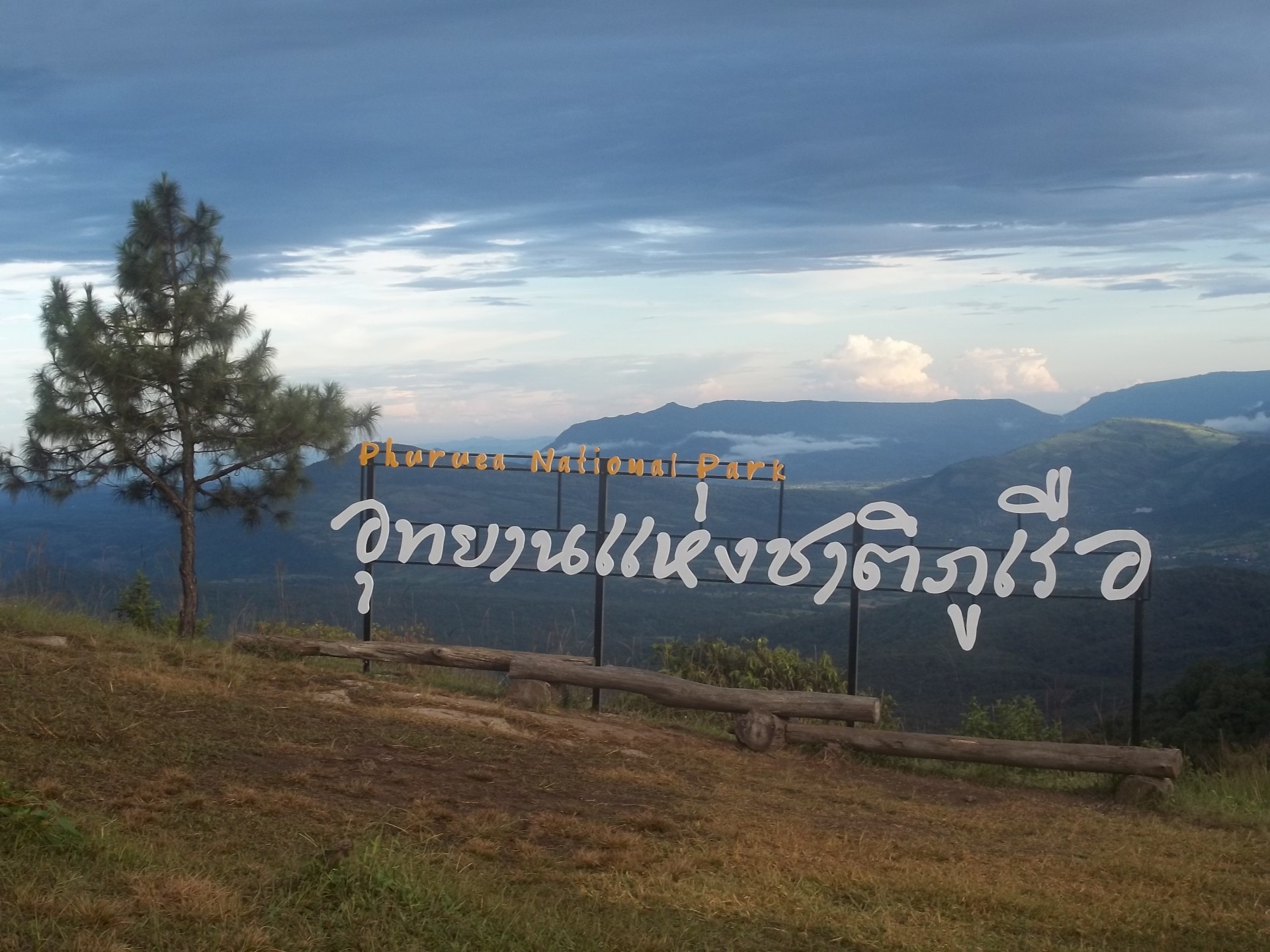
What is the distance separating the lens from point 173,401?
1625 centimetres

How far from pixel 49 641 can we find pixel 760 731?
283 inches

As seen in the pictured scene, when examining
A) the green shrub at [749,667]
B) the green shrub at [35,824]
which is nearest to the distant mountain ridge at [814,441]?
the green shrub at [749,667]

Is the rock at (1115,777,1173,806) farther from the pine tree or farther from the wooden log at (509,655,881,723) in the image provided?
the pine tree

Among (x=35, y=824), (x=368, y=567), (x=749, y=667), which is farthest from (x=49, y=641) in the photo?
(x=749, y=667)

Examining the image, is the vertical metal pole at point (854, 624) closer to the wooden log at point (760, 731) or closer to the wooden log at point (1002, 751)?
the wooden log at point (1002, 751)

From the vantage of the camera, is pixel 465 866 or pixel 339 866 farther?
pixel 465 866

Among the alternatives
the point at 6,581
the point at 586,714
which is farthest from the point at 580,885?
the point at 6,581

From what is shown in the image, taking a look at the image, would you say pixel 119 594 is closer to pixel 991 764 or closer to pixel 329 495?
pixel 991 764

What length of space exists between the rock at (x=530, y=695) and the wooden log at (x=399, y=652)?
1.67ft

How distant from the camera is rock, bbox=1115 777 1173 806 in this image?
38.5 ft

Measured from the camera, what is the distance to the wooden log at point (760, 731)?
1284 cm

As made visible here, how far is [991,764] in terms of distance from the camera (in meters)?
12.8

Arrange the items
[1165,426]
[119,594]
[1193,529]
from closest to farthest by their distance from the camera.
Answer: [119,594], [1193,529], [1165,426]

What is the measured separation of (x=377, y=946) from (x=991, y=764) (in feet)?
29.0
